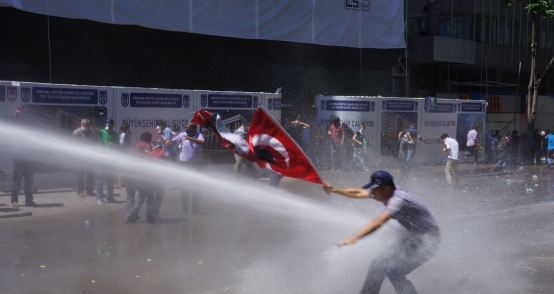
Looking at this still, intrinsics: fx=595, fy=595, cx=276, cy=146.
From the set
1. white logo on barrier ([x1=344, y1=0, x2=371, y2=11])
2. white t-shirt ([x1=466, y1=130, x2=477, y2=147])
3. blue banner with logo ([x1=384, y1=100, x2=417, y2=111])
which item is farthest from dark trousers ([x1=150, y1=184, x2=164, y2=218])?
white t-shirt ([x1=466, y1=130, x2=477, y2=147])

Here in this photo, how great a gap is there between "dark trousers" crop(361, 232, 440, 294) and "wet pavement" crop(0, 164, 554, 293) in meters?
0.46

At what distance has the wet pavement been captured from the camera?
6.23 meters

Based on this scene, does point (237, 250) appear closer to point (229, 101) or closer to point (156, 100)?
point (156, 100)

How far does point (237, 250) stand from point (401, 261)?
3239mm

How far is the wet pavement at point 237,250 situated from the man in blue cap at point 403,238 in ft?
1.59

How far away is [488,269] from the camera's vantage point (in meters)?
6.87

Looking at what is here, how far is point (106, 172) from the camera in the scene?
1153 cm

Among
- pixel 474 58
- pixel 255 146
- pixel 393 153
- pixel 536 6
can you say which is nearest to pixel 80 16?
pixel 393 153

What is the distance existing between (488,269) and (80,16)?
42.0 ft

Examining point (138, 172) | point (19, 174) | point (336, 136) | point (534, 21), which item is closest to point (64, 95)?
point (19, 174)

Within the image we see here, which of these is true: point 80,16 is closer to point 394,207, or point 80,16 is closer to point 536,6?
point 394,207

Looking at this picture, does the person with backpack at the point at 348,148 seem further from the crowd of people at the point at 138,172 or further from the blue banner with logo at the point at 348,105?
the crowd of people at the point at 138,172

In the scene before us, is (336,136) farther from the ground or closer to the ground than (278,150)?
farther from the ground

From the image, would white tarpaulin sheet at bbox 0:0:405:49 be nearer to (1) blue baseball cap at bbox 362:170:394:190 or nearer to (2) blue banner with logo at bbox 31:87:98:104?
(2) blue banner with logo at bbox 31:87:98:104
